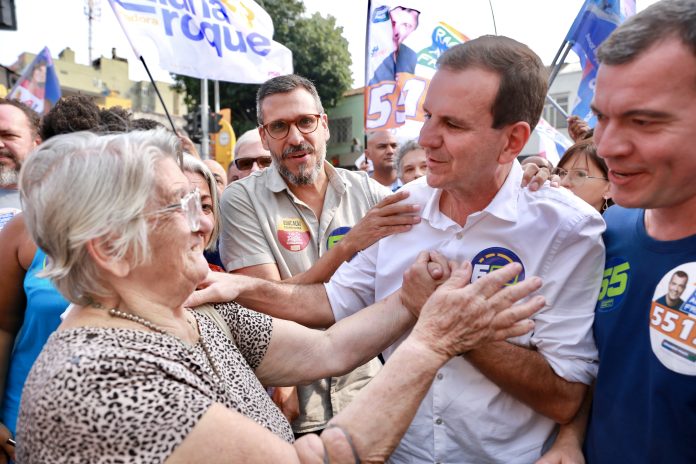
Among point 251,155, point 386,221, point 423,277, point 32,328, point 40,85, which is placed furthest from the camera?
point 40,85

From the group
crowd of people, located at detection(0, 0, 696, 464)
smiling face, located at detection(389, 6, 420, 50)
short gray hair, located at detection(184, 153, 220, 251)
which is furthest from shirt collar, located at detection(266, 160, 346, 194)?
smiling face, located at detection(389, 6, 420, 50)

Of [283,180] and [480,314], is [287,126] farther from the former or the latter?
[480,314]

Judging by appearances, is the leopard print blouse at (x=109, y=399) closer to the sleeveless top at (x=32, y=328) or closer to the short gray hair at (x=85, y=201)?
the short gray hair at (x=85, y=201)

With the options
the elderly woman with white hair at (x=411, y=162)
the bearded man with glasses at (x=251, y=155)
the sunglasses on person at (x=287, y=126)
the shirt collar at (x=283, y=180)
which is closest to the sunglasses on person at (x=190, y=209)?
the shirt collar at (x=283, y=180)

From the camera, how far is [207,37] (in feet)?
17.0

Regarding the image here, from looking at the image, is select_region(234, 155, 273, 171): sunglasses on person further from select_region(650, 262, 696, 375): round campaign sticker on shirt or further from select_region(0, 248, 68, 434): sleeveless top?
select_region(650, 262, 696, 375): round campaign sticker on shirt

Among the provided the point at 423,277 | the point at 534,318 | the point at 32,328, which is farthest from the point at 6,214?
the point at 534,318

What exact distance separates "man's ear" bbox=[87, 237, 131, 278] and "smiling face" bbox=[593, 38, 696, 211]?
1.47m

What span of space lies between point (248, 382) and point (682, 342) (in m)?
1.31

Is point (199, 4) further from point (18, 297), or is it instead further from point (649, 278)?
point (649, 278)

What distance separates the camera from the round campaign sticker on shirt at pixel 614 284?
1733mm

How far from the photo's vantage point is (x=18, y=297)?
8.47ft

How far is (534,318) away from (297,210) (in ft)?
5.62

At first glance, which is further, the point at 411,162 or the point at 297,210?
the point at 411,162
